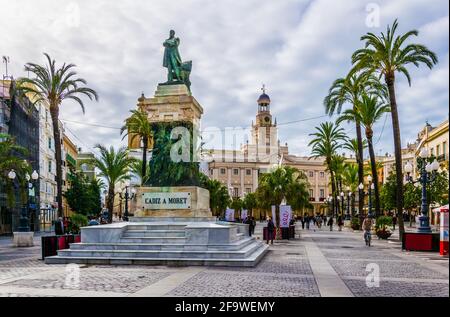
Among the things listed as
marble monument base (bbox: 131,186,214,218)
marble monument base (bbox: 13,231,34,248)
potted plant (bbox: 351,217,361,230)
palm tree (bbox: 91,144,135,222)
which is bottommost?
potted plant (bbox: 351,217,361,230)

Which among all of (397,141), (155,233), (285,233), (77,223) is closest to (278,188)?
(285,233)

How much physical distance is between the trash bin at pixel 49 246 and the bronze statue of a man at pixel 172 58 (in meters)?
8.73

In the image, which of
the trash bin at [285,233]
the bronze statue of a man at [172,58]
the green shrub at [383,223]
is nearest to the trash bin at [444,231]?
the green shrub at [383,223]

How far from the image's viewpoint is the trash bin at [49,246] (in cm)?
1792

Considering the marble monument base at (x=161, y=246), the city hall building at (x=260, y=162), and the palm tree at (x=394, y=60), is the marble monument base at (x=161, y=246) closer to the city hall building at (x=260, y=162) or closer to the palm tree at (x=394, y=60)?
the palm tree at (x=394, y=60)

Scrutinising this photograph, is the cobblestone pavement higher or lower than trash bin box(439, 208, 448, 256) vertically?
lower

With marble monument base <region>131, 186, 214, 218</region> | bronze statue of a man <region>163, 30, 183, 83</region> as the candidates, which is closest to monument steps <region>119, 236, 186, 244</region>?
marble monument base <region>131, 186, 214, 218</region>

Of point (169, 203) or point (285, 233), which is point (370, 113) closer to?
point (285, 233)

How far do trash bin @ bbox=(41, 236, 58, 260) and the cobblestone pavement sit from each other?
0.40 meters

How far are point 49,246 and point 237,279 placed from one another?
8.47m

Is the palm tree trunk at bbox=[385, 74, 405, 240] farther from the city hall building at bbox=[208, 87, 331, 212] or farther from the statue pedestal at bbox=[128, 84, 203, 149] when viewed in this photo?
the city hall building at bbox=[208, 87, 331, 212]

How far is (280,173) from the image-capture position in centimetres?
3547

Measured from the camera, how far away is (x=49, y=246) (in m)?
18.2

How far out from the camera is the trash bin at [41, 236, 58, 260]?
1792cm
